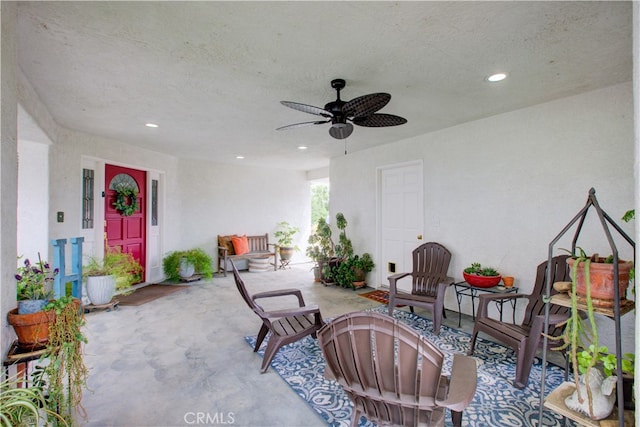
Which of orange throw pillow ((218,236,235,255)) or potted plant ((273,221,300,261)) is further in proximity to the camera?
potted plant ((273,221,300,261))

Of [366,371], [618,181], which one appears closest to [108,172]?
[366,371]

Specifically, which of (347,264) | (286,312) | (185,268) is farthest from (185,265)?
(286,312)

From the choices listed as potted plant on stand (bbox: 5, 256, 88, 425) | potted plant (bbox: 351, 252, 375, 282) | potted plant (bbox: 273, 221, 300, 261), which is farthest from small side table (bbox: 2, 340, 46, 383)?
potted plant (bbox: 273, 221, 300, 261)

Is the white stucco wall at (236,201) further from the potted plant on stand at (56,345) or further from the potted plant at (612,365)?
the potted plant at (612,365)

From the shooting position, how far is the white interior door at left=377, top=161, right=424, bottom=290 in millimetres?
4590

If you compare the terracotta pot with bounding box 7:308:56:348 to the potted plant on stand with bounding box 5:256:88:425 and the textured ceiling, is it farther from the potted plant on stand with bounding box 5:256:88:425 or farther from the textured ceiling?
the textured ceiling

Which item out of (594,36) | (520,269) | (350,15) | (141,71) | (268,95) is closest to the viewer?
(350,15)

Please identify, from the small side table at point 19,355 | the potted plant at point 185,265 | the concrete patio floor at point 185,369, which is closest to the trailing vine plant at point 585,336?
the concrete patio floor at point 185,369

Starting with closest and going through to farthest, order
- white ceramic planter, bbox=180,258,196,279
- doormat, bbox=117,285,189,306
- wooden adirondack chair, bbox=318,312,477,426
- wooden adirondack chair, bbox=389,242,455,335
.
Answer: wooden adirondack chair, bbox=318,312,477,426 < wooden adirondack chair, bbox=389,242,455,335 < doormat, bbox=117,285,189,306 < white ceramic planter, bbox=180,258,196,279

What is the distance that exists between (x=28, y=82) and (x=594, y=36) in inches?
174

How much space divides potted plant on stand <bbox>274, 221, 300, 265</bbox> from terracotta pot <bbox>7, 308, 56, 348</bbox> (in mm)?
5823

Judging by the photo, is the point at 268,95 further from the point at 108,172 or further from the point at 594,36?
the point at 108,172

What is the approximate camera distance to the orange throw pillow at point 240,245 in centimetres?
659

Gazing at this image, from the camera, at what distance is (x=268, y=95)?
9.60 ft
